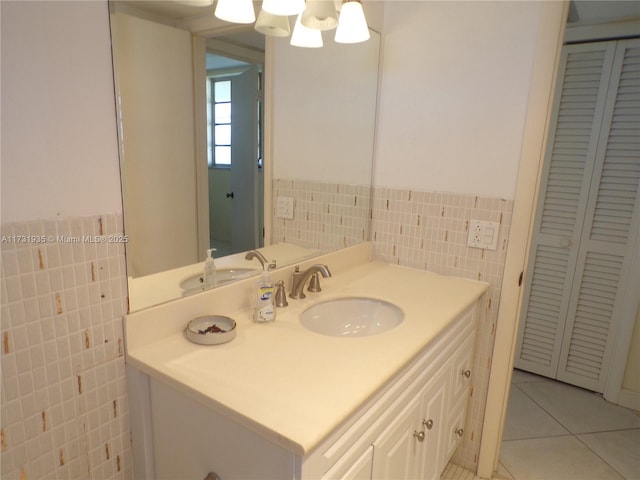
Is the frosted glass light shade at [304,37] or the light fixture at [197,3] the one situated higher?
the frosted glass light shade at [304,37]

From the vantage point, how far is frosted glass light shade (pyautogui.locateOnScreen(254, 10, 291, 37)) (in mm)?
1346

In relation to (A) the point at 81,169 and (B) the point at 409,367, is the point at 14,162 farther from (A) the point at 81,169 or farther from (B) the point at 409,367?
(B) the point at 409,367

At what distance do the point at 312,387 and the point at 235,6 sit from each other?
41.7 inches

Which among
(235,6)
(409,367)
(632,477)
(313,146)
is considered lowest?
(632,477)

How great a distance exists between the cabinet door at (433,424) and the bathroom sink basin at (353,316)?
9.8 inches

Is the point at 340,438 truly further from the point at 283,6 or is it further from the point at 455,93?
the point at 455,93

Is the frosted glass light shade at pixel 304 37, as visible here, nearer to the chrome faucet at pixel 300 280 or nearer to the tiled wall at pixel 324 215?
the tiled wall at pixel 324 215

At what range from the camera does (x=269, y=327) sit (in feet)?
4.07

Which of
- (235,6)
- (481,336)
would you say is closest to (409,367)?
(481,336)

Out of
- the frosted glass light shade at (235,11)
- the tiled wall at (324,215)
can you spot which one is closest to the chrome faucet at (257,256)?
the tiled wall at (324,215)

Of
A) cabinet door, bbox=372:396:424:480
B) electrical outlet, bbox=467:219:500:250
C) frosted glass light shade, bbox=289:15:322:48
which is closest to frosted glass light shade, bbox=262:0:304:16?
frosted glass light shade, bbox=289:15:322:48

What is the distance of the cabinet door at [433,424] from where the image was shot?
1345 millimetres

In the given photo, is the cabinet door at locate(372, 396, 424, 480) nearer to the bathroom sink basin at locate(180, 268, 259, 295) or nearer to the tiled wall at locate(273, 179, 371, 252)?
the bathroom sink basin at locate(180, 268, 259, 295)

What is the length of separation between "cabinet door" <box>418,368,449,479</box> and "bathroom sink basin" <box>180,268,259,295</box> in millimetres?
691
